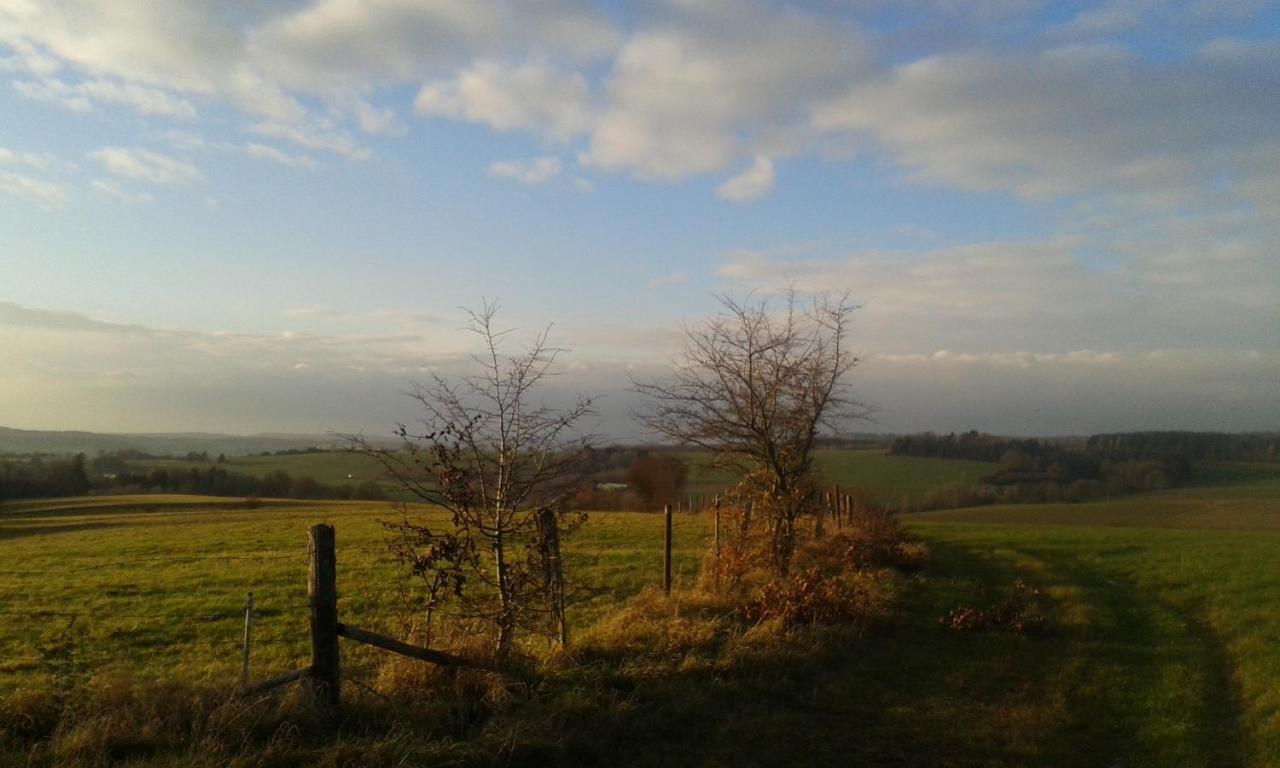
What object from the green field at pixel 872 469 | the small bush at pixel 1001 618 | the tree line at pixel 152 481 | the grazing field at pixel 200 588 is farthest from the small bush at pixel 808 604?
the tree line at pixel 152 481

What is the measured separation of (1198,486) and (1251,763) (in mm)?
61849

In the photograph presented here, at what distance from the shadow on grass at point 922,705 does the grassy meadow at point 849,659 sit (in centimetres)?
3

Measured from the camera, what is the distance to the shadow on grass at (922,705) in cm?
702

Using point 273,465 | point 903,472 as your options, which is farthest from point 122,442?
point 903,472

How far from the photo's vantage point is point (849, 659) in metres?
10.2

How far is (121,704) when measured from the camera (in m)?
6.23

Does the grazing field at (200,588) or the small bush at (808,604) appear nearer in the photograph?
the small bush at (808,604)

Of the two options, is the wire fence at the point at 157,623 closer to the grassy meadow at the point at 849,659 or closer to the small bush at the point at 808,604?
the grassy meadow at the point at 849,659

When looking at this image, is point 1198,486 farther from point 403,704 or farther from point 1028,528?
point 403,704

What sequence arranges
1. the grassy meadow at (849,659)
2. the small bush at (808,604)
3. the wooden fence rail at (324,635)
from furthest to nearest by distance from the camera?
the small bush at (808,604) < the grassy meadow at (849,659) < the wooden fence rail at (324,635)

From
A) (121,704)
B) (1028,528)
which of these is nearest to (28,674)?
(121,704)

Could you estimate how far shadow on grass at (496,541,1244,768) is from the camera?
23.0 ft

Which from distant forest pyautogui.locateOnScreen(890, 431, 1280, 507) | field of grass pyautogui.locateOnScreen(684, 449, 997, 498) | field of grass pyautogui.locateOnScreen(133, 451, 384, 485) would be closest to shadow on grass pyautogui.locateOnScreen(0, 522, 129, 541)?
field of grass pyautogui.locateOnScreen(133, 451, 384, 485)

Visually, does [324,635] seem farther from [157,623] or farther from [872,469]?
[872,469]
